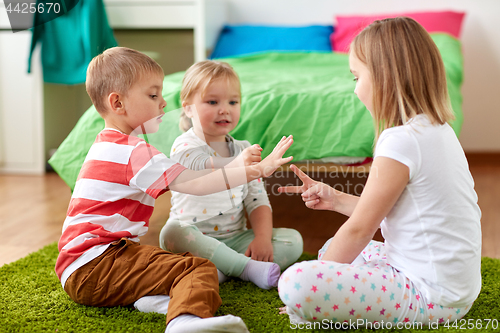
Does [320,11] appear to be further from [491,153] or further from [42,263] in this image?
[42,263]

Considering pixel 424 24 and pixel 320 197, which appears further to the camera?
pixel 424 24

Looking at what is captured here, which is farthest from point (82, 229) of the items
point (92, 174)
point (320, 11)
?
point (320, 11)

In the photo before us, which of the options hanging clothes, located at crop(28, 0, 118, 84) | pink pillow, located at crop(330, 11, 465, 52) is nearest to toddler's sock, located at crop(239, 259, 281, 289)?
hanging clothes, located at crop(28, 0, 118, 84)

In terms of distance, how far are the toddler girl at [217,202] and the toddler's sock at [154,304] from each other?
0.21 m

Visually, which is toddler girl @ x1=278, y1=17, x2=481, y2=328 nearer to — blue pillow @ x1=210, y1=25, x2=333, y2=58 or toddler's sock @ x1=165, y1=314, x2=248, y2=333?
toddler's sock @ x1=165, y1=314, x2=248, y2=333

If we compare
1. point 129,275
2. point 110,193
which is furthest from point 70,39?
point 129,275

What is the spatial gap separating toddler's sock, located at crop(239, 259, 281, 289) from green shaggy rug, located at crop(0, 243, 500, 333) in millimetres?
16

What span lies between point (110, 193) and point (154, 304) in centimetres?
23

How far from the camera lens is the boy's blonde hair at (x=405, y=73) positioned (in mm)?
796

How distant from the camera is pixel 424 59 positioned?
31.5 inches

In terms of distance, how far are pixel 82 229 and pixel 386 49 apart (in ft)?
2.16

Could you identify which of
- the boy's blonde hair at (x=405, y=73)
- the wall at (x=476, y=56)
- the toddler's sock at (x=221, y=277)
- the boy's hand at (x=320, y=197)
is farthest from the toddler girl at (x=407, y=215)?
the wall at (x=476, y=56)

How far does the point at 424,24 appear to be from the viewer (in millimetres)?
2604

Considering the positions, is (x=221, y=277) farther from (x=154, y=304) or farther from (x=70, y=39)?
(x=70, y=39)
